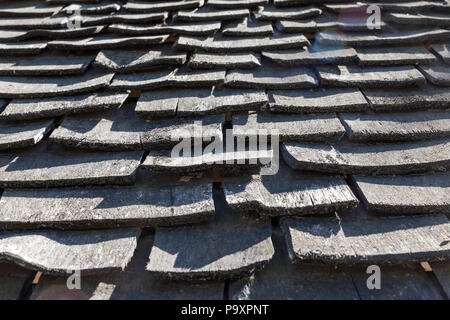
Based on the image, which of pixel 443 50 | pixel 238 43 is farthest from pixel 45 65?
pixel 443 50

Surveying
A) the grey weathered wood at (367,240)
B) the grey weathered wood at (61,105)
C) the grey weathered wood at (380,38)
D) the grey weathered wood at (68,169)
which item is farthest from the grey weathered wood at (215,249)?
the grey weathered wood at (380,38)

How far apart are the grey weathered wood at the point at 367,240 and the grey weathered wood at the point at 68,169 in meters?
0.74

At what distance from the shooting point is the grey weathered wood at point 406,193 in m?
1.20

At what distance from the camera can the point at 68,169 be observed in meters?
1.31

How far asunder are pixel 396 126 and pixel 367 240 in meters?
0.63

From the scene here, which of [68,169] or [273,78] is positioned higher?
[273,78]

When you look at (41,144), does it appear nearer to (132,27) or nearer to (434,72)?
(132,27)

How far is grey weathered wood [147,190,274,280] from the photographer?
105 cm

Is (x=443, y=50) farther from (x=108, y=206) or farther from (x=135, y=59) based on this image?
(x=108, y=206)

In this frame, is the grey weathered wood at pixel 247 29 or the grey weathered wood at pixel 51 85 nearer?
the grey weathered wood at pixel 51 85

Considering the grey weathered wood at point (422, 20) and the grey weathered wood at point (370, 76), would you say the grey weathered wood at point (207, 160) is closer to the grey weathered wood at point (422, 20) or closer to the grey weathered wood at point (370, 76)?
the grey weathered wood at point (370, 76)

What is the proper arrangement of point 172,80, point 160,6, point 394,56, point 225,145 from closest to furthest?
point 225,145
point 172,80
point 394,56
point 160,6

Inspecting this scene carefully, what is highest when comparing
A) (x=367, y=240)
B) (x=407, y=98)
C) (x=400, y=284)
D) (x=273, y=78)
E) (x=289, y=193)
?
(x=273, y=78)

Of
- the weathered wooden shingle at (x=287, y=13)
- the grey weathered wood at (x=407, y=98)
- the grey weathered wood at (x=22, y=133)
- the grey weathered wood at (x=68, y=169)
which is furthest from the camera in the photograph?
the weathered wooden shingle at (x=287, y=13)
